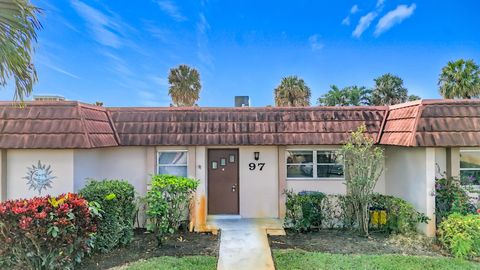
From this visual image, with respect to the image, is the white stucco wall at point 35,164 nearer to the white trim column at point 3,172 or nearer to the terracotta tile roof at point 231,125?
the white trim column at point 3,172

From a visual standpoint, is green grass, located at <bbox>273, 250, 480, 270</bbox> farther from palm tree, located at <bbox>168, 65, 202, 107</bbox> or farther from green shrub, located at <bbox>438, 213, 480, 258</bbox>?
palm tree, located at <bbox>168, 65, 202, 107</bbox>

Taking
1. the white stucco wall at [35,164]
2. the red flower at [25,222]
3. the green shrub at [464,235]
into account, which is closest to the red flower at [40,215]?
the red flower at [25,222]

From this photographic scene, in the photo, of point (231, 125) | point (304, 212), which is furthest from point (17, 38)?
point (304, 212)

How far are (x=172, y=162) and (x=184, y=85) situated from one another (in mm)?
17004

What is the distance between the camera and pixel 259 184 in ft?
35.4

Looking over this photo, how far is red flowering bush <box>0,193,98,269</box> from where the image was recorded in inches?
236

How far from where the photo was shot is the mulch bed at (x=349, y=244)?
7.57 meters

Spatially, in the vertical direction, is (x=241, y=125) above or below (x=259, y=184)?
above

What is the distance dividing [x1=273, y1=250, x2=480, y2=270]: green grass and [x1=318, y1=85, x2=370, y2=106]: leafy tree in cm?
2375

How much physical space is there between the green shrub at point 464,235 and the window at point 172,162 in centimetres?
763

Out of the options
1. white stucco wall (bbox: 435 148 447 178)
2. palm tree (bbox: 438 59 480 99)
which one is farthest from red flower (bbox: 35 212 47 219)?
palm tree (bbox: 438 59 480 99)

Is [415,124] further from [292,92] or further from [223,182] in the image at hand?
[292,92]

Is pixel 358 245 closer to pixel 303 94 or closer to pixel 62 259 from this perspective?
pixel 62 259

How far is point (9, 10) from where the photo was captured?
6164 mm
